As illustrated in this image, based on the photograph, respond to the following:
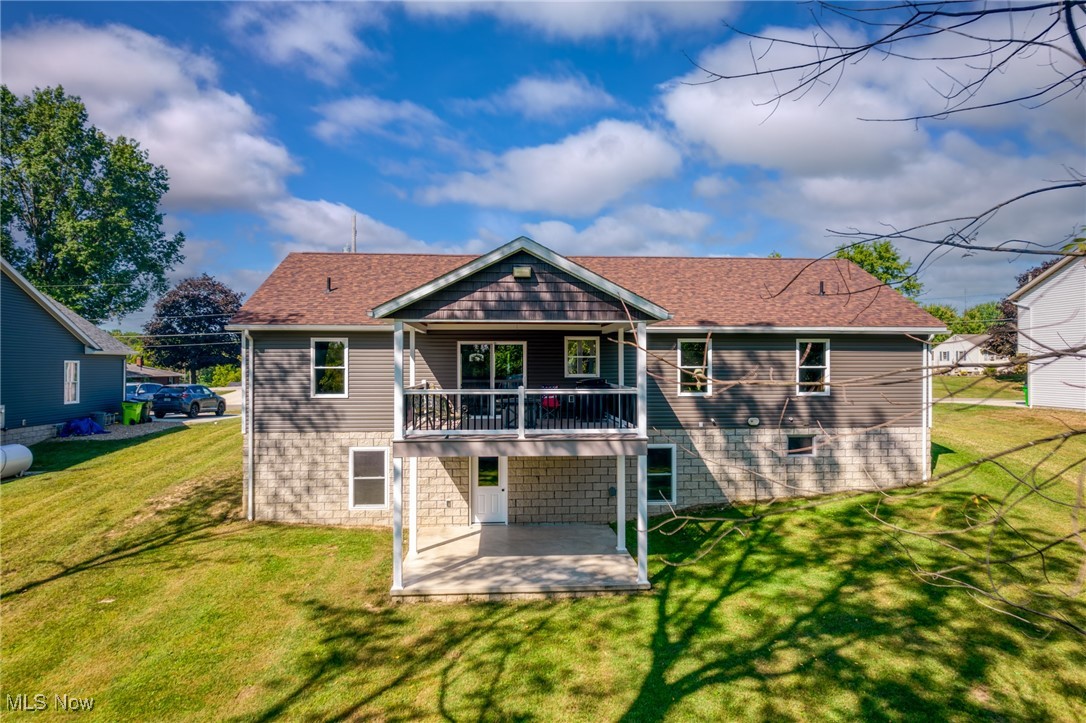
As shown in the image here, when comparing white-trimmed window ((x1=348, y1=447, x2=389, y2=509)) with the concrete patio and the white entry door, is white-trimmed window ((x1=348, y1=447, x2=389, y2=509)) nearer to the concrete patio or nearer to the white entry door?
the concrete patio

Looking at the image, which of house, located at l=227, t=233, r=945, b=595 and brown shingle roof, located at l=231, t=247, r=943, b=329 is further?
brown shingle roof, located at l=231, t=247, r=943, b=329

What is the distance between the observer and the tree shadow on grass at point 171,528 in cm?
1088

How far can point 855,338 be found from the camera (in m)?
14.2

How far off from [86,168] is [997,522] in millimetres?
45740

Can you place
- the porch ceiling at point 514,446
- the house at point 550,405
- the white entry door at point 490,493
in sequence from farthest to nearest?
the white entry door at point 490,493 → the house at point 550,405 → the porch ceiling at point 514,446

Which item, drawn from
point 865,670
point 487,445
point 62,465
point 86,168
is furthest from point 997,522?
point 86,168

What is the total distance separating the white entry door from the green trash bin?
19.7 meters

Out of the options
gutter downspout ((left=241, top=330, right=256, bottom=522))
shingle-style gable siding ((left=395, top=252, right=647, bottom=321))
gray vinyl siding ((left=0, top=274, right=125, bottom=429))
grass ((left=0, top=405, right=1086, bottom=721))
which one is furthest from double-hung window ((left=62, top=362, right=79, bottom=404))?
shingle-style gable siding ((left=395, top=252, right=647, bottom=321))

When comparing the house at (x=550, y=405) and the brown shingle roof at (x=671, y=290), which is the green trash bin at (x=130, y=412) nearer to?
the brown shingle roof at (x=671, y=290)

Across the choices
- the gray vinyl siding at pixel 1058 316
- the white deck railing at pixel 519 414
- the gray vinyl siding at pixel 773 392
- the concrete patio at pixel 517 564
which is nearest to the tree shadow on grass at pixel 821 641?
the concrete patio at pixel 517 564

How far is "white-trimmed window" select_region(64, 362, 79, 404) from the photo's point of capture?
21172 millimetres

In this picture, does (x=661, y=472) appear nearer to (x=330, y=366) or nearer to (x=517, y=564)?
(x=517, y=564)

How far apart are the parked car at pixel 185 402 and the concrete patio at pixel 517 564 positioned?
2203cm

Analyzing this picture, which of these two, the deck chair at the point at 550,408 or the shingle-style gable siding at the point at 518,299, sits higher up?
the shingle-style gable siding at the point at 518,299
